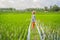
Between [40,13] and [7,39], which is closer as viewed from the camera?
[7,39]

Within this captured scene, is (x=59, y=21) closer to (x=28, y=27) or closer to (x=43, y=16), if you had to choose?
(x=43, y=16)

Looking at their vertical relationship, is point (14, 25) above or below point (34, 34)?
above

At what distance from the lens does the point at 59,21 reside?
7.86 feet

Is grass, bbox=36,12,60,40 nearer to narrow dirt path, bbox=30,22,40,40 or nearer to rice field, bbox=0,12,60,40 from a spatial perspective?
rice field, bbox=0,12,60,40

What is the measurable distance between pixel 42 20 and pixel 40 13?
3.7 inches

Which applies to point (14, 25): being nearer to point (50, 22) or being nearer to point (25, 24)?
point (25, 24)

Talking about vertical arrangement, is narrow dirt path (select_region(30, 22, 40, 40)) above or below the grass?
below

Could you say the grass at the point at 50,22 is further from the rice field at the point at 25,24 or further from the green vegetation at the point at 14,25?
the green vegetation at the point at 14,25

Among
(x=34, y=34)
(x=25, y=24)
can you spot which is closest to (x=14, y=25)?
(x=25, y=24)

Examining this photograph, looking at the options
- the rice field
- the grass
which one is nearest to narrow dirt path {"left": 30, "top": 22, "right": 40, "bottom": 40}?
the rice field

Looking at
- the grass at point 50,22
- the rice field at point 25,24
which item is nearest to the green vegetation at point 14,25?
the rice field at point 25,24

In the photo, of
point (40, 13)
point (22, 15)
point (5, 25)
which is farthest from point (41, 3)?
point (5, 25)

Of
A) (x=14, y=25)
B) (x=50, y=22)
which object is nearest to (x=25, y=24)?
(x=14, y=25)

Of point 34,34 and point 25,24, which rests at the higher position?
point 25,24
